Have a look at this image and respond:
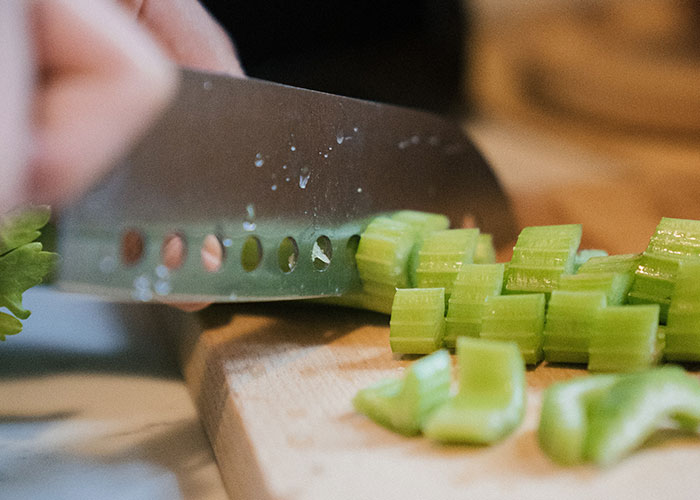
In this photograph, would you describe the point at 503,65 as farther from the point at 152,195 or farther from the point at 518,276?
the point at 152,195

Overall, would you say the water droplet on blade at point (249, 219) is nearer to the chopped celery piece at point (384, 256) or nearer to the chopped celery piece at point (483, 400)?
the chopped celery piece at point (384, 256)

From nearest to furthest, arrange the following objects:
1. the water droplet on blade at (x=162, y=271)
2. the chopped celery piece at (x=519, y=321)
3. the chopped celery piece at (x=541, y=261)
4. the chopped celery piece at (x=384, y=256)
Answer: the water droplet on blade at (x=162, y=271) → the chopped celery piece at (x=519, y=321) → the chopped celery piece at (x=541, y=261) → the chopped celery piece at (x=384, y=256)

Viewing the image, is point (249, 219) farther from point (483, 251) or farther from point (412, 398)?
point (483, 251)

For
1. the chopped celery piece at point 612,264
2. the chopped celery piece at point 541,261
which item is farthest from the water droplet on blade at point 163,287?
the chopped celery piece at point 612,264

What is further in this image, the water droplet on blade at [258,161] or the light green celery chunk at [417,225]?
the light green celery chunk at [417,225]

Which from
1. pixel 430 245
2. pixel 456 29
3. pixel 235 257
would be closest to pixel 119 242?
pixel 235 257
